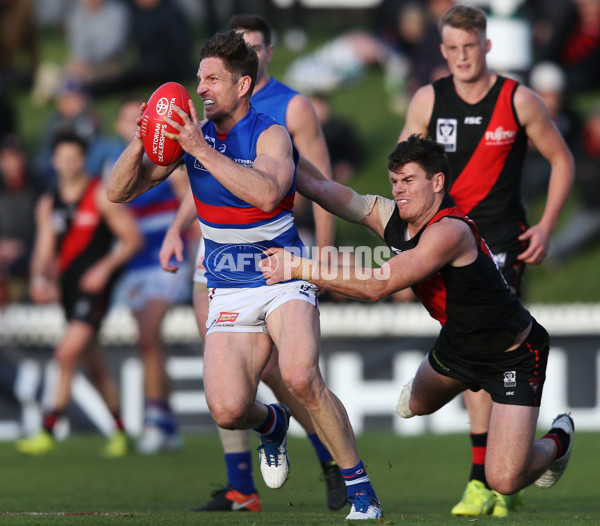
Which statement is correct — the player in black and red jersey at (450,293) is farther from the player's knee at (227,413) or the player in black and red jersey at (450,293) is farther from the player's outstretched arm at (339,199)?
the player's knee at (227,413)

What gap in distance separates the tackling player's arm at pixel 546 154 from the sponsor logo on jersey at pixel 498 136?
0.11 m

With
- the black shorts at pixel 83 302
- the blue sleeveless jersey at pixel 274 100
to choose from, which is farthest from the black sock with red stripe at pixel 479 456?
the black shorts at pixel 83 302

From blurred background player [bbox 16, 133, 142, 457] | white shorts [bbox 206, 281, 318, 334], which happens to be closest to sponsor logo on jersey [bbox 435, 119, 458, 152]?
white shorts [bbox 206, 281, 318, 334]

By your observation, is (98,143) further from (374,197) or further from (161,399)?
(374,197)

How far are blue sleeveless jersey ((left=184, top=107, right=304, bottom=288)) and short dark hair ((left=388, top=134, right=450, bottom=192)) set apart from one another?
0.56 meters

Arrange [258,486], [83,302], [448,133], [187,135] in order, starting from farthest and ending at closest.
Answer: [83,302], [258,486], [448,133], [187,135]

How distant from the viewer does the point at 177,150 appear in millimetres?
5434

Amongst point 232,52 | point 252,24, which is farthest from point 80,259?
point 232,52

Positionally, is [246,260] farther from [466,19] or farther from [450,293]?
[466,19]

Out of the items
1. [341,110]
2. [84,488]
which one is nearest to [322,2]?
[341,110]

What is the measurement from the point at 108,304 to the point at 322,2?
12016mm

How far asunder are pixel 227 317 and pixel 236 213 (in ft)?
1.84

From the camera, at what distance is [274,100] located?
6770 mm

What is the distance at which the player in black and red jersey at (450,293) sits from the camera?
5402 millimetres
